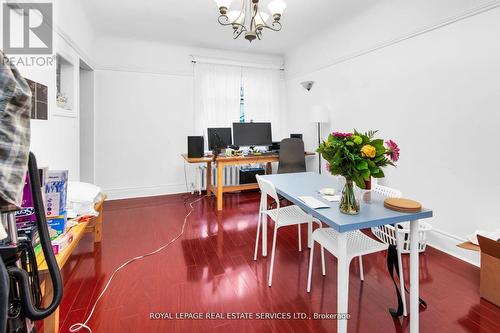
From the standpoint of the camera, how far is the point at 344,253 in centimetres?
127

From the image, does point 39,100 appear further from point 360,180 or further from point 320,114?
point 320,114

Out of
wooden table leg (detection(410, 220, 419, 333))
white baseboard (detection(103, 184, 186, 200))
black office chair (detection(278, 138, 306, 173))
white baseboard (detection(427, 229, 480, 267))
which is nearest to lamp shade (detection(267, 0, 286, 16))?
black office chair (detection(278, 138, 306, 173))

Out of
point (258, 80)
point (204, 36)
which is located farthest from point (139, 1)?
point (258, 80)

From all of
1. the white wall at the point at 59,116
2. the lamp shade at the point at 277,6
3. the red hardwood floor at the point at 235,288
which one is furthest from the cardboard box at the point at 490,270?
the white wall at the point at 59,116

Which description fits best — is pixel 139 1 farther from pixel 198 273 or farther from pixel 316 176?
pixel 198 273

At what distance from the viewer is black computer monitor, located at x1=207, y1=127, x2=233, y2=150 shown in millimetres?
4168

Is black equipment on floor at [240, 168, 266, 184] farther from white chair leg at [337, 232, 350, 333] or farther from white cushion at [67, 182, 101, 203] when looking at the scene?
white chair leg at [337, 232, 350, 333]

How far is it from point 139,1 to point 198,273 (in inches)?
123

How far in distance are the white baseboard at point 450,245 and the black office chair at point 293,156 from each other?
1.69m

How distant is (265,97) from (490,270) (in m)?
4.16

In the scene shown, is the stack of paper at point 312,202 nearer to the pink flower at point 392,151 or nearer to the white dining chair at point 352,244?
the white dining chair at point 352,244

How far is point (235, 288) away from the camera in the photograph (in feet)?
6.16

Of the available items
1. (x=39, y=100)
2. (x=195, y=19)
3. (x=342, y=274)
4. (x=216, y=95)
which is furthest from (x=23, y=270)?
(x=216, y=95)

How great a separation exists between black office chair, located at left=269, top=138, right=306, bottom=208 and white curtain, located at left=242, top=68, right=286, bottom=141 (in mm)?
1485
